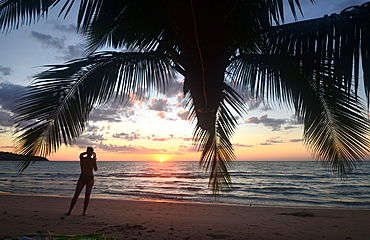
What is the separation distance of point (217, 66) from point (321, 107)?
4.87ft

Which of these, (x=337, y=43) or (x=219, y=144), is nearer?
(x=337, y=43)

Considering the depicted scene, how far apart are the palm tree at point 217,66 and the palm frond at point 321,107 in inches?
0.4

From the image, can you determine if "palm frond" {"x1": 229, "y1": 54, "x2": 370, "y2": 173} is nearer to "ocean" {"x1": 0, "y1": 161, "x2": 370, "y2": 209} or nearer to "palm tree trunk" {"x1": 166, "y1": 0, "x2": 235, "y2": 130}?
"ocean" {"x1": 0, "y1": 161, "x2": 370, "y2": 209}

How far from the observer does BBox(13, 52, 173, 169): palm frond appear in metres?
2.86

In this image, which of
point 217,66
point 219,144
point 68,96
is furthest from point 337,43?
point 219,144

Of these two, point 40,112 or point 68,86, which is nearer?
point 40,112

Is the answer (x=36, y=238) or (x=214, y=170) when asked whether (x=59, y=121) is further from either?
(x=214, y=170)

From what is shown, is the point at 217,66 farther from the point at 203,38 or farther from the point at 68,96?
the point at 68,96

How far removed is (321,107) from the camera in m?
2.82

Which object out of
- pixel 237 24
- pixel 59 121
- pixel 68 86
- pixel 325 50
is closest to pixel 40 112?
pixel 59 121

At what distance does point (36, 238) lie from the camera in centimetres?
257

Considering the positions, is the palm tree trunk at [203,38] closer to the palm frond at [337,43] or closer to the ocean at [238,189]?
the palm frond at [337,43]

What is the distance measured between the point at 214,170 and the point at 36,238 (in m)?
3.26

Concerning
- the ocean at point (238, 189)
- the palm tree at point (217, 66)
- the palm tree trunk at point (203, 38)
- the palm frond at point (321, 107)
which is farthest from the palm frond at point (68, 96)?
the palm frond at point (321, 107)
